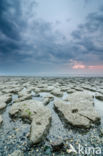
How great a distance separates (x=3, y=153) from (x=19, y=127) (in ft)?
2.54

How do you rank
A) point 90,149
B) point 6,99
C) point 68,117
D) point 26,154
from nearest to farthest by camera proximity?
point 26,154 < point 90,149 < point 68,117 < point 6,99

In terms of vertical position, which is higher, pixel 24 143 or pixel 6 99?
pixel 6 99

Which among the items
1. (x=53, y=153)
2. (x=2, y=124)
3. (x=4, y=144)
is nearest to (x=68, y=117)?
(x=53, y=153)

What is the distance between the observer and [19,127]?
2.48 meters

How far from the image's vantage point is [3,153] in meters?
1.71

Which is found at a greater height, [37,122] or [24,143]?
[37,122]

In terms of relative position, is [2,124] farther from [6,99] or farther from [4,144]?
[6,99]

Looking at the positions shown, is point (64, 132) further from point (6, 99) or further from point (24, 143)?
point (6, 99)

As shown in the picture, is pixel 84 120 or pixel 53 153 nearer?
pixel 53 153

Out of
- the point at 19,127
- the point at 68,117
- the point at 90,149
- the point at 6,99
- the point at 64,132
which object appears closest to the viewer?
the point at 90,149

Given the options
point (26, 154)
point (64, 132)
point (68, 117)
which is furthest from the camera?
point (68, 117)

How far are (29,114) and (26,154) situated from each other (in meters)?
1.34

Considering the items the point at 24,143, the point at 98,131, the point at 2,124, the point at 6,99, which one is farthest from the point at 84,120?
the point at 6,99

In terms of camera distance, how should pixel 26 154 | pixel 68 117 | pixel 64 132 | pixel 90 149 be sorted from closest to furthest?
pixel 26 154
pixel 90 149
pixel 64 132
pixel 68 117
